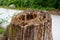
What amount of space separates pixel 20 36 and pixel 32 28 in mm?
156

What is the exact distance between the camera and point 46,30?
2.53 meters

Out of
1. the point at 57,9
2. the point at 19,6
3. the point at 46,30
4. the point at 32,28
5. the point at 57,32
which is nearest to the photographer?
the point at 32,28

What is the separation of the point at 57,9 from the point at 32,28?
8.97 meters

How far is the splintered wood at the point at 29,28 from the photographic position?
2.39 metres

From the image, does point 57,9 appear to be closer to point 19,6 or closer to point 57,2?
point 57,2

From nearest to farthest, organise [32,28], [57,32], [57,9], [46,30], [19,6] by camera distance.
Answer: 1. [32,28]
2. [46,30]
3. [57,32]
4. [57,9]
5. [19,6]

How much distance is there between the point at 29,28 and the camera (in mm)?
2383

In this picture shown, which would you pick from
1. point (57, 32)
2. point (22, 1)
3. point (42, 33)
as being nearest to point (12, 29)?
point (42, 33)

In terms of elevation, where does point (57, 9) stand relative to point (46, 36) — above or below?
below

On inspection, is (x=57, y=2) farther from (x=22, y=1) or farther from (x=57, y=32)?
(x=57, y=32)

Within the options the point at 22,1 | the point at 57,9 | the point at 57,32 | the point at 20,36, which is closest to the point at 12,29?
the point at 20,36

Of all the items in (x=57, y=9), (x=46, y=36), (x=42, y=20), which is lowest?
(x=57, y=9)

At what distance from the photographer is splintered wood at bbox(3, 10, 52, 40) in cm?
239

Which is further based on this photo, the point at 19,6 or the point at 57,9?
the point at 19,6
